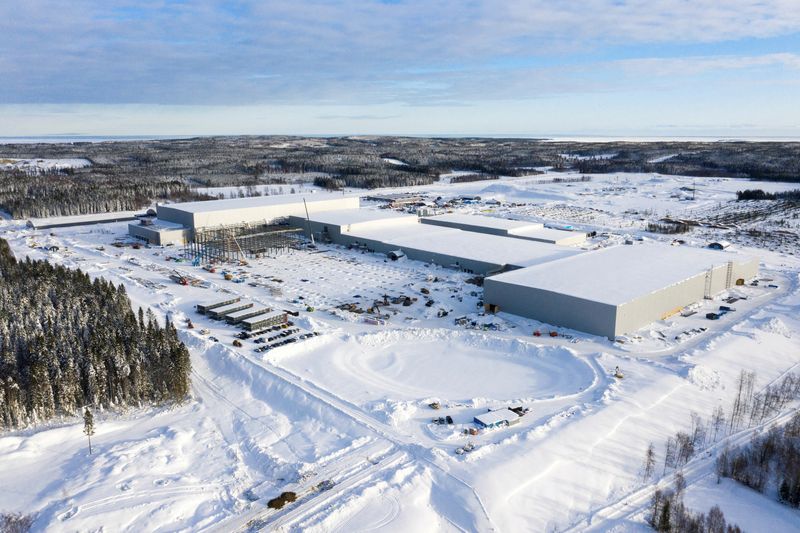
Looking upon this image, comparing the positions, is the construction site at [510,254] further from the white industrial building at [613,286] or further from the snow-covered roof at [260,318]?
the snow-covered roof at [260,318]

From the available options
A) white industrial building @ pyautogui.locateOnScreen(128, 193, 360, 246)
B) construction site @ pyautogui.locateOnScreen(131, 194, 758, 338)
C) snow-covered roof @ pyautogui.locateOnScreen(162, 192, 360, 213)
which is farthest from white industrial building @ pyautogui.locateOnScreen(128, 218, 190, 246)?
snow-covered roof @ pyautogui.locateOnScreen(162, 192, 360, 213)

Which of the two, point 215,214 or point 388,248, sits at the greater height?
point 215,214

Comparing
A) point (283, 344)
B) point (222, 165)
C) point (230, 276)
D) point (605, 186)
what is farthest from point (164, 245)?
point (222, 165)

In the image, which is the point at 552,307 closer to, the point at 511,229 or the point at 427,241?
the point at 427,241

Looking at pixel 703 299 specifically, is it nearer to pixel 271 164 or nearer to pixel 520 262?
pixel 520 262

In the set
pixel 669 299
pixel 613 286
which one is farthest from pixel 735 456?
pixel 669 299
